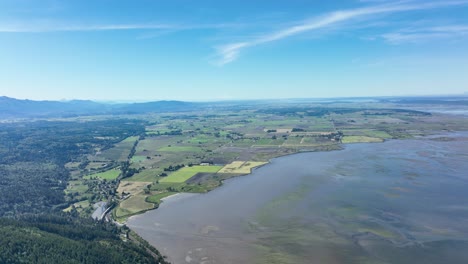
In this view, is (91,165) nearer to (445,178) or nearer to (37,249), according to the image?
(37,249)

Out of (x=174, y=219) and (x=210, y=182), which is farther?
(x=210, y=182)

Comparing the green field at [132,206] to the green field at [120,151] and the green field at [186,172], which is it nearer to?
the green field at [186,172]

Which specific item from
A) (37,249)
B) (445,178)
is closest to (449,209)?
(445,178)

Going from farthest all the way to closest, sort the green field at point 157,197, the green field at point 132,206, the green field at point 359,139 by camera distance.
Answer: the green field at point 359,139
the green field at point 157,197
the green field at point 132,206

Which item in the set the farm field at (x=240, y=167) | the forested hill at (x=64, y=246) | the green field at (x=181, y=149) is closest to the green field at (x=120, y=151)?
the green field at (x=181, y=149)

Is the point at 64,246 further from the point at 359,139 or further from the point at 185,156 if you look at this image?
the point at 359,139
